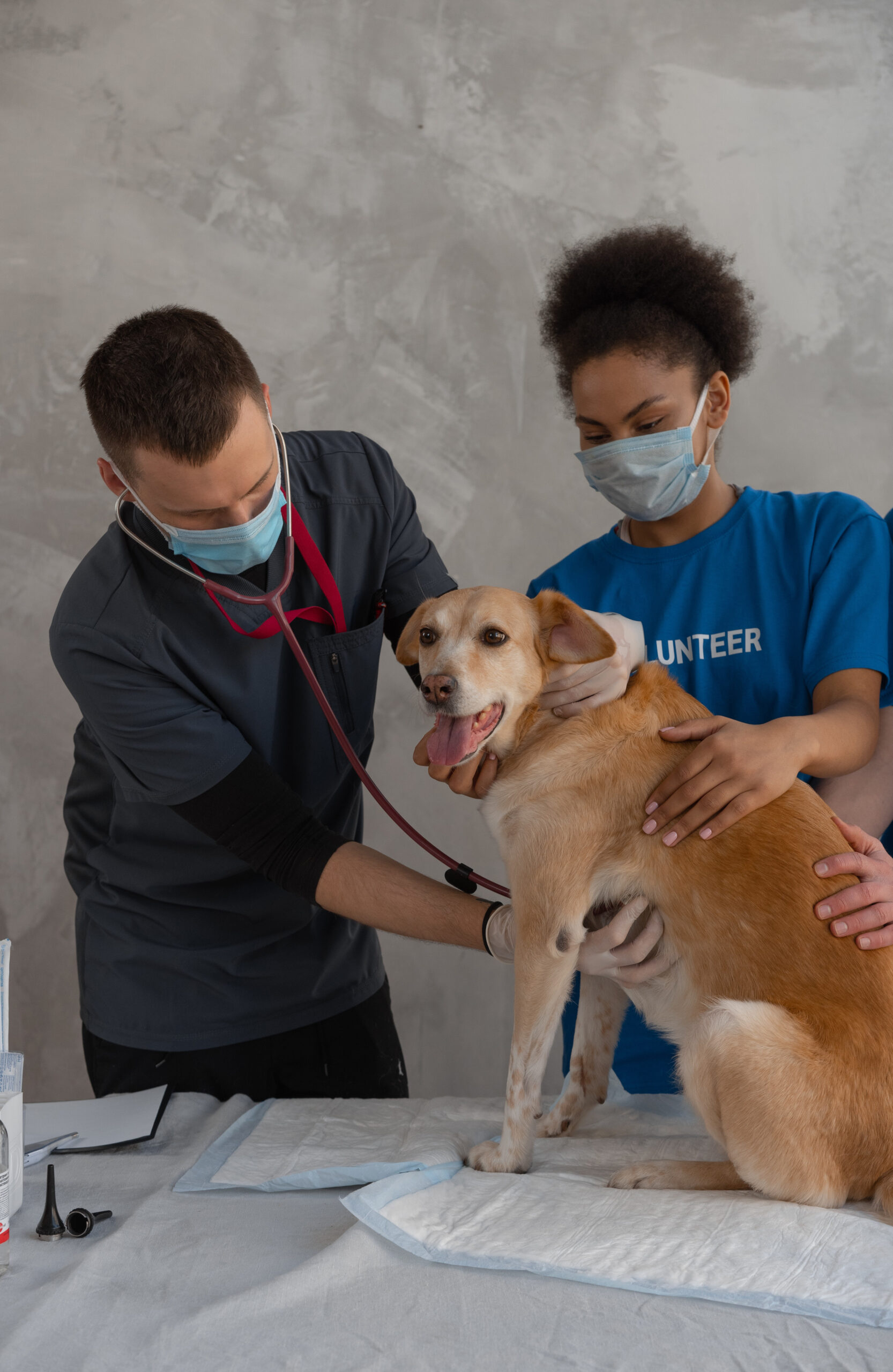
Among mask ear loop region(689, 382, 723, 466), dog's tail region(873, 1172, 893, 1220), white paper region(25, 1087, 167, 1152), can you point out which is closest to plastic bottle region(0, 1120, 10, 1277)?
white paper region(25, 1087, 167, 1152)

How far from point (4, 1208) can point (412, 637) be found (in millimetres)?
1273

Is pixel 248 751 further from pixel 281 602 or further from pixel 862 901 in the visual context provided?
pixel 862 901

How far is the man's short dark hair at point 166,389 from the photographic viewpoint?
1.66 metres

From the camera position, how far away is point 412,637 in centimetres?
209

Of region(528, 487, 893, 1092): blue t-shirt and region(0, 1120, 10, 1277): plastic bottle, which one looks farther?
region(528, 487, 893, 1092): blue t-shirt

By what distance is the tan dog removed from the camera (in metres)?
1.45

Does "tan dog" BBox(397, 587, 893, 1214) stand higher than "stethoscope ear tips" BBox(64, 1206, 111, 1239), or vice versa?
"tan dog" BBox(397, 587, 893, 1214)

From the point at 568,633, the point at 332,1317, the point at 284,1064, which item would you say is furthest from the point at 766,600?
the point at 284,1064

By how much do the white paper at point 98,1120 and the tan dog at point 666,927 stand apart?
0.67 metres

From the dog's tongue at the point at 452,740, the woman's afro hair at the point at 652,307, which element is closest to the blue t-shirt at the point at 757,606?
the woman's afro hair at the point at 652,307

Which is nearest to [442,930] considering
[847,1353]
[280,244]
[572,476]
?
[847,1353]

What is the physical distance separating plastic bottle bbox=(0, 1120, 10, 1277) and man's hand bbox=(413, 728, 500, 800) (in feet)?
3.28

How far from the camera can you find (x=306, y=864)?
1.96 meters

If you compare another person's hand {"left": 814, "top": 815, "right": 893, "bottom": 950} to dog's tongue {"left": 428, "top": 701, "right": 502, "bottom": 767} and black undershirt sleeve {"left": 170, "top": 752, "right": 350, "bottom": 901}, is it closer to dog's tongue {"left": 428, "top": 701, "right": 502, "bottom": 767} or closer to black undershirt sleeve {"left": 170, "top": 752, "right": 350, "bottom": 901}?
dog's tongue {"left": 428, "top": 701, "right": 502, "bottom": 767}
